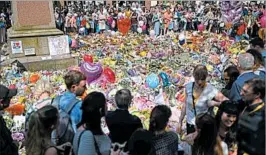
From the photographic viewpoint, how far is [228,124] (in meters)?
3.98

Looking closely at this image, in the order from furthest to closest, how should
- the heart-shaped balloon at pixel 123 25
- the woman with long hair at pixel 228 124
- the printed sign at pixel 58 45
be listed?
the heart-shaped balloon at pixel 123 25 < the printed sign at pixel 58 45 < the woman with long hair at pixel 228 124

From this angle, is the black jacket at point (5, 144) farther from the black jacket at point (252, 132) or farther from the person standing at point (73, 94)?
the black jacket at point (252, 132)

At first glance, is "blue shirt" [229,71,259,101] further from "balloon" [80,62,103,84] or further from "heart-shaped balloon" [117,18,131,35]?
"heart-shaped balloon" [117,18,131,35]

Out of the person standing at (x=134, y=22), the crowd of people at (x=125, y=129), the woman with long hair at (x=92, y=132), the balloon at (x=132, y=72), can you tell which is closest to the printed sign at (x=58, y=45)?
the balloon at (x=132, y=72)

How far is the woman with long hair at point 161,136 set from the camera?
3705 mm

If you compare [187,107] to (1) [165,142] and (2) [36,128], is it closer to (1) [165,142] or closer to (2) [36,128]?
(1) [165,142]

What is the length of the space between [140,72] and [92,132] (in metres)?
6.91

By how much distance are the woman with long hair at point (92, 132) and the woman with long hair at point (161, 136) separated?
15.4 inches

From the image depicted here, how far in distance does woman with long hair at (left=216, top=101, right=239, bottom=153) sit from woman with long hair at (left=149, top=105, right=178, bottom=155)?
0.47 m

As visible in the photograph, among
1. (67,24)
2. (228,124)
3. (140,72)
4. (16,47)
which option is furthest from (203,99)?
(67,24)

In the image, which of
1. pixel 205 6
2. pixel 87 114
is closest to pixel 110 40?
pixel 205 6

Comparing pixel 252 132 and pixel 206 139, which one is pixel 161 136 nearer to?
pixel 206 139

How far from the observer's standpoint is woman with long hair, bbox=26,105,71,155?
3453 millimetres

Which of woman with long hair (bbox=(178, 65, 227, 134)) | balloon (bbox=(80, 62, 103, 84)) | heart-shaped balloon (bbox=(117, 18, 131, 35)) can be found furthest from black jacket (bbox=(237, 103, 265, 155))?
heart-shaped balloon (bbox=(117, 18, 131, 35))
